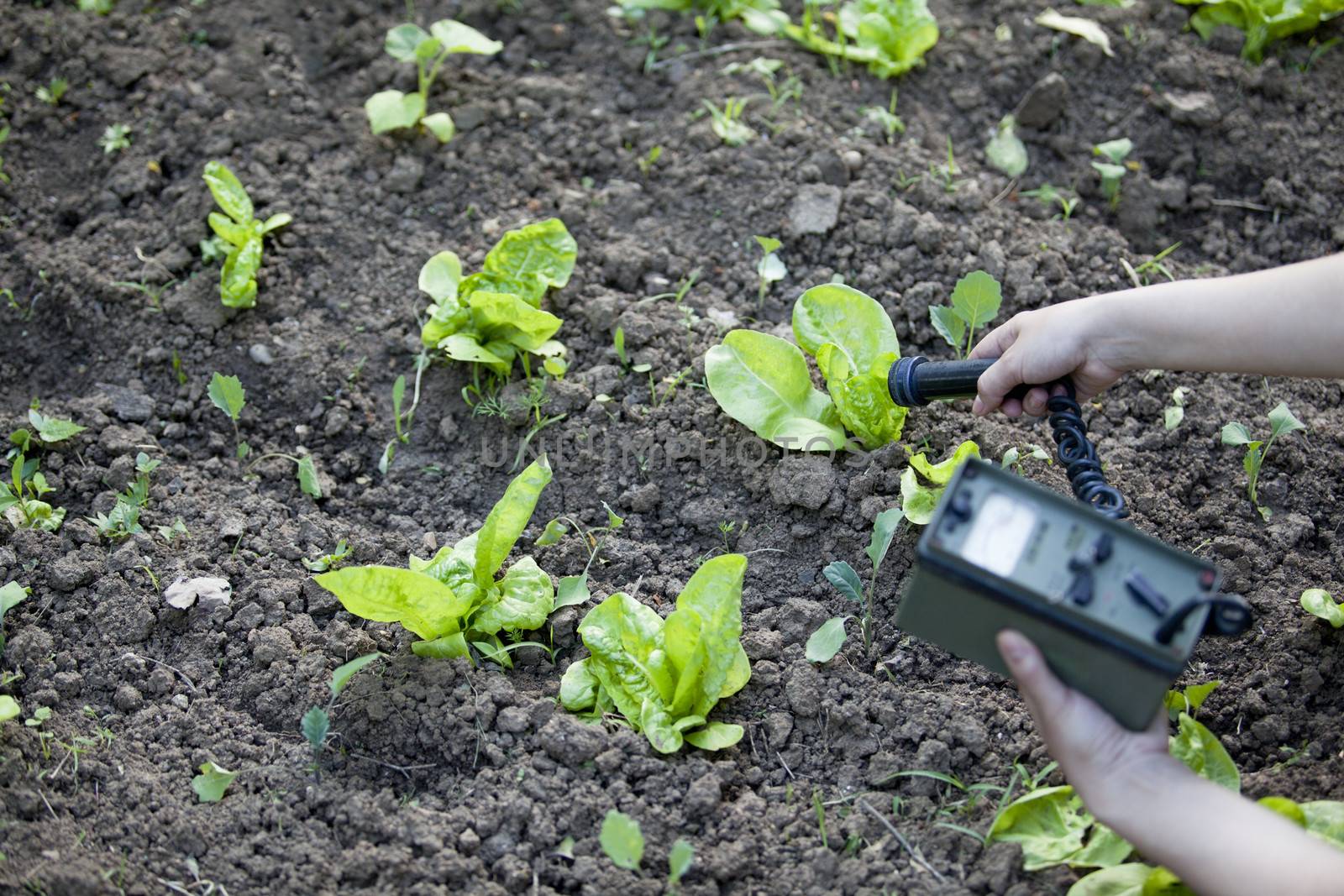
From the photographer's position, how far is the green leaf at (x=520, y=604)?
216 centimetres

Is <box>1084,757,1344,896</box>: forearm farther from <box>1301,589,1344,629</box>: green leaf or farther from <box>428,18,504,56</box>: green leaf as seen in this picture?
<box>428,18,504,56</box>: green leaf

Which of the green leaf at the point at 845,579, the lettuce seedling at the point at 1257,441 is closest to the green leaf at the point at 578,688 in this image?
the green leaf at the point at 845,579

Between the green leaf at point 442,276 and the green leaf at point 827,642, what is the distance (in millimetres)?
1149

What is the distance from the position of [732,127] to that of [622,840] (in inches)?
77.5

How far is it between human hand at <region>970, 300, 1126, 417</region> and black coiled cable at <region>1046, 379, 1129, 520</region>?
2.0 inches

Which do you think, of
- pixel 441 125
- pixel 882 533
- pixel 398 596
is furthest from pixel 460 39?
pixel 882 533

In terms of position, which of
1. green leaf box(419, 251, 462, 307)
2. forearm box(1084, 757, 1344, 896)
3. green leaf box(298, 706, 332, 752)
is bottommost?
green leaf box(298, 706, 332, 752)

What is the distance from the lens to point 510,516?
2.14 m

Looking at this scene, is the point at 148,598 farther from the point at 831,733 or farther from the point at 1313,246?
the point at 1313,246

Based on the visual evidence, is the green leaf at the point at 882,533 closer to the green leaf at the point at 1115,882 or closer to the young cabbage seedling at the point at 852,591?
the young cabbage seedling at the point at 852,591

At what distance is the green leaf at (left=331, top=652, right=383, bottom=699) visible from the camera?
200 centimetres

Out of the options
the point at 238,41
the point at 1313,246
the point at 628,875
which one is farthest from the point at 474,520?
the point at 1313,246

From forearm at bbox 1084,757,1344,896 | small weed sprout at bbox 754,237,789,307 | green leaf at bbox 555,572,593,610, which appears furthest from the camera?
small weed sprout at bbox 754,237,789,307

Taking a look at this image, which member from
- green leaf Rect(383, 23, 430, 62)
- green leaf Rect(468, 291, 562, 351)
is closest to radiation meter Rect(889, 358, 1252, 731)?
green leaf Rect(468, 291, 562, 351)
